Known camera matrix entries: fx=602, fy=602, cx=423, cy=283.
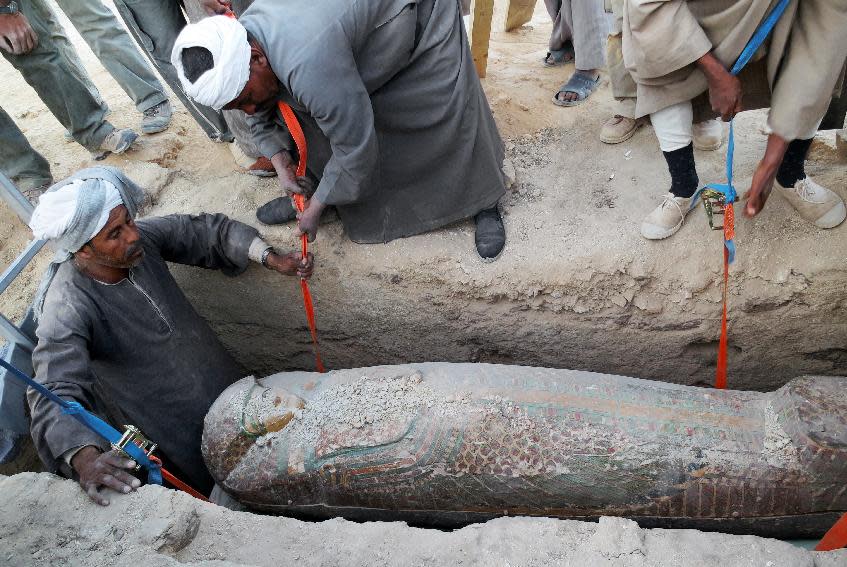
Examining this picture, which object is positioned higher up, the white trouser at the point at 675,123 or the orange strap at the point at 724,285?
the white trouser at the point at 675,123

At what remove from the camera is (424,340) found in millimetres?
3062

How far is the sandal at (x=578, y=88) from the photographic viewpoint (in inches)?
137

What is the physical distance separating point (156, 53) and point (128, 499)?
2604 millimetres

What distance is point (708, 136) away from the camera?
9.48 feet

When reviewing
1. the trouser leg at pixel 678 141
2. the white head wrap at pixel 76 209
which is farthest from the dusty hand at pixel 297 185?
the trouser leg at pixel 678 141

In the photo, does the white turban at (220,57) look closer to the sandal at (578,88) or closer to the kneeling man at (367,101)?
the kneeling man at (367,101)

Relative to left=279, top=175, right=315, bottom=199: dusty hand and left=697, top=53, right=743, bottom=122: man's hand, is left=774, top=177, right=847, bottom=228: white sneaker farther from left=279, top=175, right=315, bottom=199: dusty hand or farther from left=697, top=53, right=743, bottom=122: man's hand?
left=279, top=175, right=315, bottom=199: dusty hand

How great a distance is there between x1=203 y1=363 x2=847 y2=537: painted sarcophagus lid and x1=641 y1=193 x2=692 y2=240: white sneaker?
2.58 feet

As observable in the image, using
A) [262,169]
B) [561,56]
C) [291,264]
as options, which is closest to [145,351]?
[291,264]

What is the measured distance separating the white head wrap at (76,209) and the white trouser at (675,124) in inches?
82.0

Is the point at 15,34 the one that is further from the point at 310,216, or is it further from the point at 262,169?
the point at 310,216

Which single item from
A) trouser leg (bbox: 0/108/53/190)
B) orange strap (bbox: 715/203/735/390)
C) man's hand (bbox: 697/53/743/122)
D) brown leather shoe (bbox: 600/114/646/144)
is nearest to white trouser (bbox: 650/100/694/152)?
man's hand (bbox: 697/53/743/122)

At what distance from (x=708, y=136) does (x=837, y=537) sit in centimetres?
191

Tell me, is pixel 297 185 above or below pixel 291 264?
above
